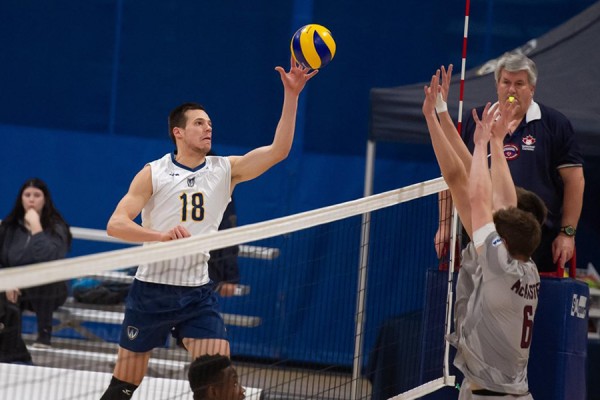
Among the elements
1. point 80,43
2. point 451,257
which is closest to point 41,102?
point 80,43

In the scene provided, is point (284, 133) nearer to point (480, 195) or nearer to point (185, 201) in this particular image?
point (185, 201)

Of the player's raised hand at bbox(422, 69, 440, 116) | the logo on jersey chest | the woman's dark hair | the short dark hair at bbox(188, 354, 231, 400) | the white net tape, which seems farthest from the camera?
the woman's dark hair

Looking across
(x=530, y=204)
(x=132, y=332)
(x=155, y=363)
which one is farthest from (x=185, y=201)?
(x=155, y=363)

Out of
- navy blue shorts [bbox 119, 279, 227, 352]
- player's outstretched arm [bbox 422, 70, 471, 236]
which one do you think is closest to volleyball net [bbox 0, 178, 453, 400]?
navy blue shorts [bbox 119, 279, 227, 352]

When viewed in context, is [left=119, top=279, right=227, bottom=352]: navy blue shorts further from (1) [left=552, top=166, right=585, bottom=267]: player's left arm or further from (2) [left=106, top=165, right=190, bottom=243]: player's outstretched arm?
(1) [left=552, top=166, right=585, bottom=267]: player's left arm

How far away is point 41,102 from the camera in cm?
1170

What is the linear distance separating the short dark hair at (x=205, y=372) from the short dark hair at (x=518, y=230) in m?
1.58

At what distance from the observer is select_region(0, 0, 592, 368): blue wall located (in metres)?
11.2

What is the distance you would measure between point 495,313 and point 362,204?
3.39 ft

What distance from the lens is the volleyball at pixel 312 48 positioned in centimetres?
692

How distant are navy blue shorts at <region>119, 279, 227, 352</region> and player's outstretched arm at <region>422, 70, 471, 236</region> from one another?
160 cm

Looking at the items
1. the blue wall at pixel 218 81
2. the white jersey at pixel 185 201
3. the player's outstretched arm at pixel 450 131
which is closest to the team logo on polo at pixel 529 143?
the player's outstretched arm at pixel 450 131

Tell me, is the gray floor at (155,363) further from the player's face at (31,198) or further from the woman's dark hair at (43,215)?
the player's face at (31,198)

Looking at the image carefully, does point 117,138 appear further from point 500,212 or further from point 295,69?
point 500,212
